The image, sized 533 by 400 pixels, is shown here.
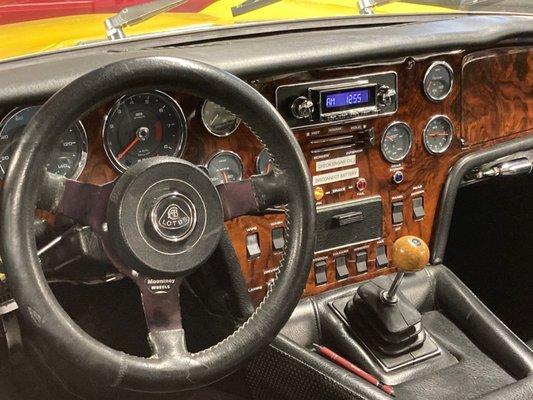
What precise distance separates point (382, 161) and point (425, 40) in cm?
35

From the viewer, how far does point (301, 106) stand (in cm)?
184

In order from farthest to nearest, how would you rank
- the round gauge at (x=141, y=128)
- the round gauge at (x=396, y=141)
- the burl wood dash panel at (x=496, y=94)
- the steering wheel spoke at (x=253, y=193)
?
the burl wood dash panel at (x=496, y=94)
the round gauge at (x=396, y=141)
the round gauge at (x=141, y=128)
the steering wheel spoke at (x=253, y=193)

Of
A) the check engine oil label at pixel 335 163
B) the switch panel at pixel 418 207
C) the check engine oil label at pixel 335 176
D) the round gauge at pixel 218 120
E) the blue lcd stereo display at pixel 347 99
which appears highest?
the round gauge at pixel 218 120

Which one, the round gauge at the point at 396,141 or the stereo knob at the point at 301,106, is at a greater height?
the stereo knob at the point at 301,106

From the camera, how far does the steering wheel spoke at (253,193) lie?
4.71 ft

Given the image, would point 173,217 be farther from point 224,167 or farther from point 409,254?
point 409,254

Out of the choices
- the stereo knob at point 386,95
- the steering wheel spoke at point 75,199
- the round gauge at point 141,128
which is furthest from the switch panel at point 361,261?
the steering wheel spoke at point 75,199

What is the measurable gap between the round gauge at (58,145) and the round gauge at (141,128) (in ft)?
0.19

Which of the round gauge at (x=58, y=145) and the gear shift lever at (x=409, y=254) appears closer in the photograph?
the round gauge at (x=58, y=145)

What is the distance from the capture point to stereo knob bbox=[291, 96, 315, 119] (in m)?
1.84

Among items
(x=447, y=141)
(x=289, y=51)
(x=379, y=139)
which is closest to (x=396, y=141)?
(x=379, y=139)

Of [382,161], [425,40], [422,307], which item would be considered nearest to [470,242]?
→ [422,307]

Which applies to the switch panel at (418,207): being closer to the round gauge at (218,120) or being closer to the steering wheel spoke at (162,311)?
the round gauge at (218,120)

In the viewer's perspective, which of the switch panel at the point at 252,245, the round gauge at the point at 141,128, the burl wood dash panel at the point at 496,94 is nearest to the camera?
the round gauge at the point at 141,128
